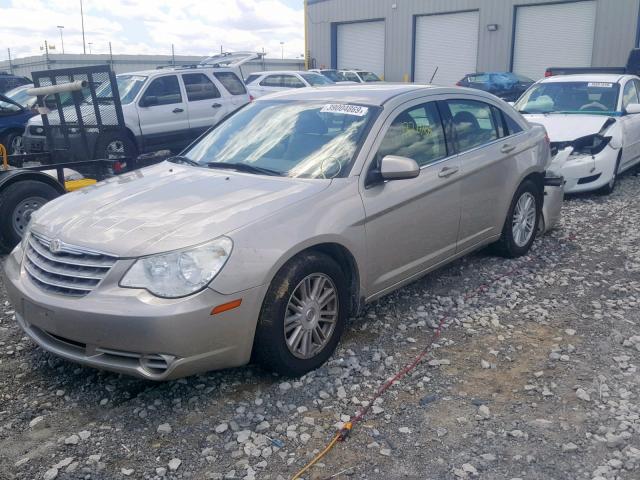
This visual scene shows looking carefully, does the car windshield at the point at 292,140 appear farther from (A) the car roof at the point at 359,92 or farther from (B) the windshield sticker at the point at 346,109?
(A) the car roof at the point at 359,92

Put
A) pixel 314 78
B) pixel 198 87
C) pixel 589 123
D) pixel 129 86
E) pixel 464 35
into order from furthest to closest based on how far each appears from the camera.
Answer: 1. pixel 464 35
2. pixel 314 78
3. pixel 198 87
4. pixel 129 86
5. pixel 589 123

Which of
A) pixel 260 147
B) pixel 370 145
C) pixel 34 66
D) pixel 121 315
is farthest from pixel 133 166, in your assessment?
pixel 34 66

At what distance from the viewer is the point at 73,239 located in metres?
3.52

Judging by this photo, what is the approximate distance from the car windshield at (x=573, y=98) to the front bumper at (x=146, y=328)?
24.9 feet

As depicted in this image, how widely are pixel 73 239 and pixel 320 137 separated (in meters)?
1.78

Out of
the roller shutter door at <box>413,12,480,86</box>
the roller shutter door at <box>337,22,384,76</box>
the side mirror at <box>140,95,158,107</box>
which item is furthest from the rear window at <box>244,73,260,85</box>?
the roller shutter door at <box>337,22,384,76</box>

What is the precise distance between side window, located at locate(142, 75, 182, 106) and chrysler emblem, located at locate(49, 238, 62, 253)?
8.14 meters

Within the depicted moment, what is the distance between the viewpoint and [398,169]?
13.3 feet

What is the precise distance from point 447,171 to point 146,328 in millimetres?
2624

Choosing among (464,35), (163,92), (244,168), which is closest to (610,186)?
(244,168)

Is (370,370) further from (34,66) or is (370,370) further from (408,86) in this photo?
(34,66)

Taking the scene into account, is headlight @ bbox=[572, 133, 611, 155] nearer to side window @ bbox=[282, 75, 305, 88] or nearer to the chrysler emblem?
the chrysler emblem

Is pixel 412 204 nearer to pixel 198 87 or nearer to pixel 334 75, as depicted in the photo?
pixel 198 87

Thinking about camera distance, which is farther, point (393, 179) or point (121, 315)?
point (393, 179)
